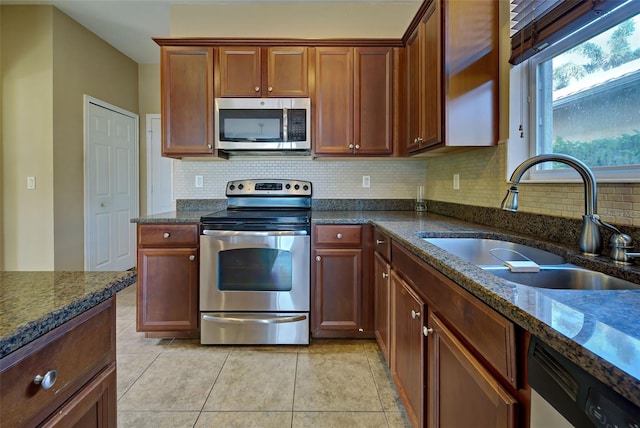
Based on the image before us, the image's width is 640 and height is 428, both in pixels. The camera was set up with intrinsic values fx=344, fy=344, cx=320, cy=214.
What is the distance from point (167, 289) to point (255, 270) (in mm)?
632

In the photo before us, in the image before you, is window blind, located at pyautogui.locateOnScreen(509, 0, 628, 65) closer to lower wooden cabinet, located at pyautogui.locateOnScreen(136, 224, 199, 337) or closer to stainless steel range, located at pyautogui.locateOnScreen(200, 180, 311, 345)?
stainless steel range, located at pyautogui.locateOnScreen(200, 180, 311, 345)

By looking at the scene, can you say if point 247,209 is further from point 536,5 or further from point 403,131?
point 536,5

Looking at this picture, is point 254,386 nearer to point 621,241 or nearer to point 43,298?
point 43,298

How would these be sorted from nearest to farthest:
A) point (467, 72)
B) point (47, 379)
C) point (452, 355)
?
point (47, 379) → point (452, 355) → point (467, 72)

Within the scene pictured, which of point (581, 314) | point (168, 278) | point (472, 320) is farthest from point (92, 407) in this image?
point (168, 278)

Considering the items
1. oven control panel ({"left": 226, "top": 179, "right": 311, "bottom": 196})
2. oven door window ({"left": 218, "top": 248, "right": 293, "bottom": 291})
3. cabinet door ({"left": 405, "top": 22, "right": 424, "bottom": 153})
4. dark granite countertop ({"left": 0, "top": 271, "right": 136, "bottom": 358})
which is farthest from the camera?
oven control panel ({"left": 226, "top": 179, "right": 311, "bottom": 196})

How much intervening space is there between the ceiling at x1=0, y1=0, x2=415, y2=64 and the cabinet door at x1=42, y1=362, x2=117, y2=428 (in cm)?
301

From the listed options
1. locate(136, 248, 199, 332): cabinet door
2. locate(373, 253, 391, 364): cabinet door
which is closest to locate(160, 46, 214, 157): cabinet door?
locate(136, 248, 199, 332): cabinet door

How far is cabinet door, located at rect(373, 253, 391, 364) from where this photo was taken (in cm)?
192

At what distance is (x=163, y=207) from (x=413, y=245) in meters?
4.37

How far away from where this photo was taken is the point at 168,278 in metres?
2.38

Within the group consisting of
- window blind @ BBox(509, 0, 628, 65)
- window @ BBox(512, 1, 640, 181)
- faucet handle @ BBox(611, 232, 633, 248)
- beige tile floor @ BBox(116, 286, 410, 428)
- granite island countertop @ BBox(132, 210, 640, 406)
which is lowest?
beige tile floor @ BBox(116, 286, 410, 428)

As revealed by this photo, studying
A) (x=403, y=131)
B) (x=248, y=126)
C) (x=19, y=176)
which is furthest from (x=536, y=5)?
(x=19, y=176)

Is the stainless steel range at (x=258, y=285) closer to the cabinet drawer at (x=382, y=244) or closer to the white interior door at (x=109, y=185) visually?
the cabinet drawer at (x=382, y=244)
